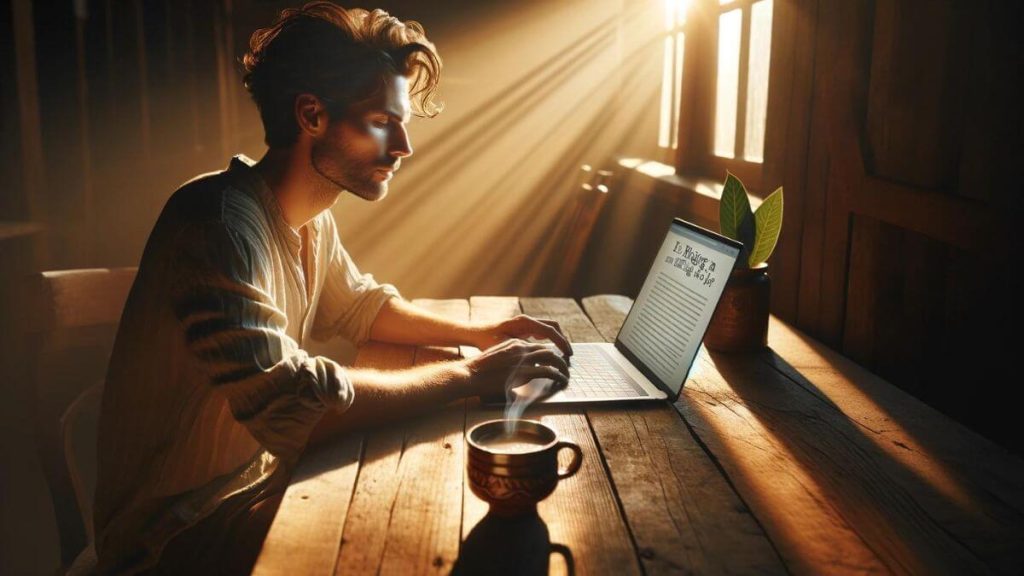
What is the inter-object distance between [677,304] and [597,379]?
219 millimetres

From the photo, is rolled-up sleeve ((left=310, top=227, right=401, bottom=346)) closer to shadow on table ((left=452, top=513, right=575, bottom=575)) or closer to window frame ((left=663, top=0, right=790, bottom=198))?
shadow on table ((left=452, top=513, right=575, bottom=575))

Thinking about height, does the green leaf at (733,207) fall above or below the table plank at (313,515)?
above

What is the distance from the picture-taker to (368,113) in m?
1.68

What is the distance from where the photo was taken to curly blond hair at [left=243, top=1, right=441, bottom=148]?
1677mm

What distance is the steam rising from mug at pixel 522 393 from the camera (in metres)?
1.40

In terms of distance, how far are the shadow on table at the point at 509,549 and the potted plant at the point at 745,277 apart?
86cm

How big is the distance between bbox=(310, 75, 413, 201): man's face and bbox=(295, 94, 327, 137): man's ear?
0.02m

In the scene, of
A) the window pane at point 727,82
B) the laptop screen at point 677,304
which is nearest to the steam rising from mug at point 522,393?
the laptop screen at point 677,304

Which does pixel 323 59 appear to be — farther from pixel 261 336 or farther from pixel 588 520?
pixel 588 520

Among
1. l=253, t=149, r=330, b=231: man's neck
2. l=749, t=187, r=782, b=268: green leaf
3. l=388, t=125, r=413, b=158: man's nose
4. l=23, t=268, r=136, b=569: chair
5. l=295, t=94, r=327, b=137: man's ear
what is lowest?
l=23, t=268, r=136, b=569: chair

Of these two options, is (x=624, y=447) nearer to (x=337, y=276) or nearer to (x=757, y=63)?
(x=337, y=276)

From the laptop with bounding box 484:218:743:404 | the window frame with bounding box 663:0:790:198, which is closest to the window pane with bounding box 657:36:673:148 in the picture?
the window frame with bounding box 663:0:790:198

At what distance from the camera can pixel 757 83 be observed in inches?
104

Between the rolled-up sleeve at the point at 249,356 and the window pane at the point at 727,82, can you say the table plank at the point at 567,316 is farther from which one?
the window pane at the point at 727,82
